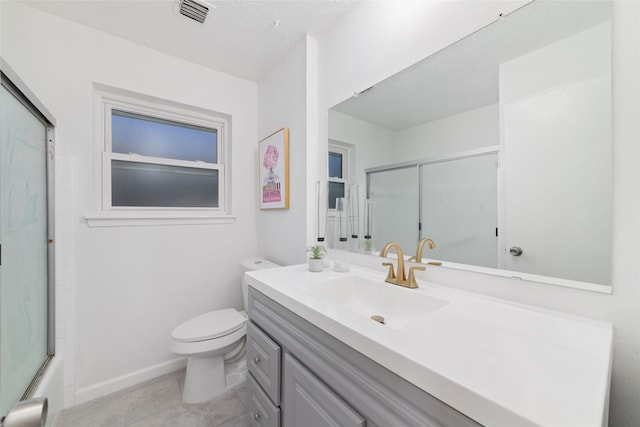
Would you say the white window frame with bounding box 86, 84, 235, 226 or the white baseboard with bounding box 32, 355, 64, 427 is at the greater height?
the white window frame with bounding box 86, 84, 235, 226

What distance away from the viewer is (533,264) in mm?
800

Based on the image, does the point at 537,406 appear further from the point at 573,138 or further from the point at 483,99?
the point at 483,99

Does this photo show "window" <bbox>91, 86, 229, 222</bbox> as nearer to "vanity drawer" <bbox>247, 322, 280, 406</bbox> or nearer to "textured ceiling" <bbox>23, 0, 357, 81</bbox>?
"textured ceiling" <bbox>23, 0, 357, 81</bbox>

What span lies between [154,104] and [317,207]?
151 cm

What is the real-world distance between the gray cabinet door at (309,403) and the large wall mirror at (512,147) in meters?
0.68

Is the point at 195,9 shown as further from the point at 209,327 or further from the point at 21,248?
the point at 209,327

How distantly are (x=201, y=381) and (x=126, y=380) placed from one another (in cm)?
59

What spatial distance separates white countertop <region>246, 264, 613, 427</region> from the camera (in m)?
0.39

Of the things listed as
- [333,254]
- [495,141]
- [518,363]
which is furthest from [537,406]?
[333,254]

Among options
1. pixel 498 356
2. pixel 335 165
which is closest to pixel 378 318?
pixel 498 356

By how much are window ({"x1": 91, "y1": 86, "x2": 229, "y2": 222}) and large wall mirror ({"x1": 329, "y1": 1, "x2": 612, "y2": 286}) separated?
1.54m

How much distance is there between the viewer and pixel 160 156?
1905 mm

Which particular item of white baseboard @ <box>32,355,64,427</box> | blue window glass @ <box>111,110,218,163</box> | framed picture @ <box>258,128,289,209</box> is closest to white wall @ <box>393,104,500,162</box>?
framed picture @ <box>258,128,289,209</box>

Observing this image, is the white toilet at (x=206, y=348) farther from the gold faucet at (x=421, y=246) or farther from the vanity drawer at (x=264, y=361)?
the gold faucet at (x=421, y=246)
